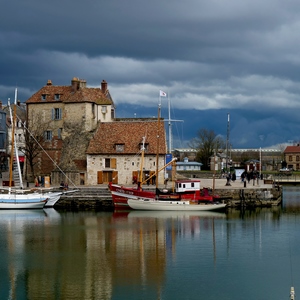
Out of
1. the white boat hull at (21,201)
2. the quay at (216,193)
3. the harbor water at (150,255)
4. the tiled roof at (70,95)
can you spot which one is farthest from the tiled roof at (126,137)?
the harbor water at (150,255)

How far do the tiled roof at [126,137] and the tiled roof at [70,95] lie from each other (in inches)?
169

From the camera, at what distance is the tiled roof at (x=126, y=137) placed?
68.3 metres

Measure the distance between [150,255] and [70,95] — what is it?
4143cm

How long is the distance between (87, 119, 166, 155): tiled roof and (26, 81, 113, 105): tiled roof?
4303 mm

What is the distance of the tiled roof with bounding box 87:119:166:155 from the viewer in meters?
68.3

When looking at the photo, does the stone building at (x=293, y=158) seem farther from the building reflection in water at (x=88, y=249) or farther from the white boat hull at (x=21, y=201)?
the white boat hull at (x=21, y=201)

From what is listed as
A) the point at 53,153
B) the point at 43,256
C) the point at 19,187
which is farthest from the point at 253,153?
the point at 43,256

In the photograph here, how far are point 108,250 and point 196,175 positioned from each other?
2554 inches

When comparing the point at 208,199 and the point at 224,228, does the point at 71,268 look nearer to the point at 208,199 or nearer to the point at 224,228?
the point at 224,228

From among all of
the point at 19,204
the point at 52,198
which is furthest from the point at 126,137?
the point at 19,204

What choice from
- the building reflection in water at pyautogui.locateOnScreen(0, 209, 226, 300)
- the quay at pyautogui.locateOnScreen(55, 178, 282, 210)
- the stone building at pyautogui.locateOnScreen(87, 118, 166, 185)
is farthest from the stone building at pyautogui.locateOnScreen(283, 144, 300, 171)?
the building reflection in water at pyautogui.locateOnScreen(0, 209, 226, 300)

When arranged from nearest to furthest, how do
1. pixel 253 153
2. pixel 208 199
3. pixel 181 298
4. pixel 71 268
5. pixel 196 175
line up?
1. pixel 181 298
2. pixel 71 268
3. pixel 208 199
4. pixel 196 175
5. pixel 253 153

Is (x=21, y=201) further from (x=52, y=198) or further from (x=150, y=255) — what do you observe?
(x=150, y=255)

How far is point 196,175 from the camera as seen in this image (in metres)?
102
